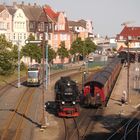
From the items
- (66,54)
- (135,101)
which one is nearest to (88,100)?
(135,101)

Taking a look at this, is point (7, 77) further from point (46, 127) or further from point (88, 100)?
point (46, 127)

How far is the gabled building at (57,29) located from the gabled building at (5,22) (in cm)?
1344

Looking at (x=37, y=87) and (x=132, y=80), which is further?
(x=132, y=80)

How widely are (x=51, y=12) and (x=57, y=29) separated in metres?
5.06

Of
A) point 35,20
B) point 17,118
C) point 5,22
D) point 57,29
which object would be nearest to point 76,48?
point 57,29

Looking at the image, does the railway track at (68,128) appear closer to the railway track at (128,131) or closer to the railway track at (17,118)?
the railway track at (128,131)

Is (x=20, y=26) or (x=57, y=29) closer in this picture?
(x=20, y=26)

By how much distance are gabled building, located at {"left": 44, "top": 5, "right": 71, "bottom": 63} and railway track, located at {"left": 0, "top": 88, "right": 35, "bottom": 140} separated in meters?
55.2

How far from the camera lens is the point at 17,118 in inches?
1649

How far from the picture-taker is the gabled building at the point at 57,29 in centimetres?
11249

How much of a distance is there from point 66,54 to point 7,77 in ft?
113

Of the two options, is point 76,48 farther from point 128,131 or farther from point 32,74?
point 128,131

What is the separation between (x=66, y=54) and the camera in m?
108

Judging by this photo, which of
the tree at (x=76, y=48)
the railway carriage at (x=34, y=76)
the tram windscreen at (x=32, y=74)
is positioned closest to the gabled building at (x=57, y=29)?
the tree at (x=76, y=48)
